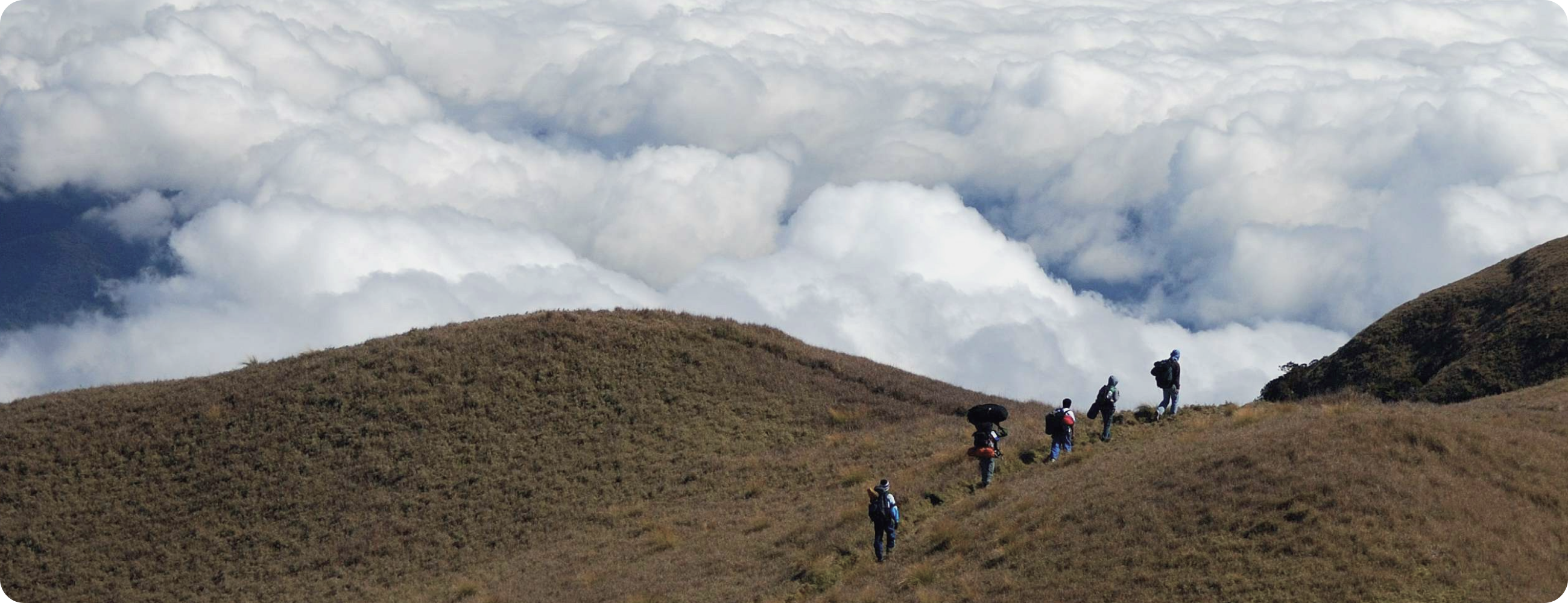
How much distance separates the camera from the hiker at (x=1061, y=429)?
30641 mm

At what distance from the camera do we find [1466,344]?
5009cm

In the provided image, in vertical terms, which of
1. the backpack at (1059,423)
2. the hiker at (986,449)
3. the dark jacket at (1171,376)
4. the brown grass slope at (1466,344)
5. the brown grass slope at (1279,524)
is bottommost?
the brown grass slope at (1279,524)

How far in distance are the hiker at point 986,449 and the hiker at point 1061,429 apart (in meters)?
1.50

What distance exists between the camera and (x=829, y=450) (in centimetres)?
4019

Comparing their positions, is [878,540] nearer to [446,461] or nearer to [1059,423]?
[1059,423]

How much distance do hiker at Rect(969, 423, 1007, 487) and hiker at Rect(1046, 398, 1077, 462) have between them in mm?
1504

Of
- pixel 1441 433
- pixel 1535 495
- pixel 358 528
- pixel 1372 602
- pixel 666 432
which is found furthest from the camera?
pixel 666 432

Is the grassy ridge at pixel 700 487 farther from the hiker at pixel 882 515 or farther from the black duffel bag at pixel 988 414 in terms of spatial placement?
the black duffel bag at pixel 988 414

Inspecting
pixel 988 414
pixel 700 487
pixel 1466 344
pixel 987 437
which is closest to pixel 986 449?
pixel 987 437

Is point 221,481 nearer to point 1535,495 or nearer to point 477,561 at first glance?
point 477,561

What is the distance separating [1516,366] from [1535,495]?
1027 inches

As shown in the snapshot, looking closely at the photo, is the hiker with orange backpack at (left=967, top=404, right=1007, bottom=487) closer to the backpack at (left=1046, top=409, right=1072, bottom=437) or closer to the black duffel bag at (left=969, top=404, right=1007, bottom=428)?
the black duffel bag at (left=969, top=404, right=1007, bottom=428)

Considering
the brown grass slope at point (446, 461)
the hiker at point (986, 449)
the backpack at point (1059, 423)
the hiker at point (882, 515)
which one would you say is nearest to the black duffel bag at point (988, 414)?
the hiker at point (986, 449)

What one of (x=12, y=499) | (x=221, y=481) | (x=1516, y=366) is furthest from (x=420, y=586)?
(x=1516, y=366)
